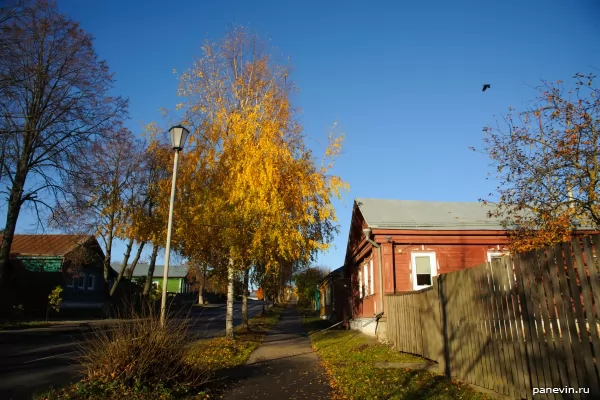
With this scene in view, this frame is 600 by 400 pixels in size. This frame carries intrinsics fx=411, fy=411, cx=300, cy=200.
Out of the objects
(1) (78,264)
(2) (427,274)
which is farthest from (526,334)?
(1) (78,264)

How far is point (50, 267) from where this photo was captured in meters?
32.6

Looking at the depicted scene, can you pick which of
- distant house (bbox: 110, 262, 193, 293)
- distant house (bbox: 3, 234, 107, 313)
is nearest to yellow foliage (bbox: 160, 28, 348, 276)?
distant house (bbox: 3, 234, 107, 313)

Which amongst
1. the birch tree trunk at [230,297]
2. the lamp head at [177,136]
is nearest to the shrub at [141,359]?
the lamp head at [177,136]

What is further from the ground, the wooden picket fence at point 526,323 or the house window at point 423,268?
the house window at point 423,268

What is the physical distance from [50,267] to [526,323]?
116ft

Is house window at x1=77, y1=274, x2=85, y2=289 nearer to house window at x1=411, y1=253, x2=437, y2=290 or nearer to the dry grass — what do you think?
house window at x1=411, y1=253, x2=437, y2=290

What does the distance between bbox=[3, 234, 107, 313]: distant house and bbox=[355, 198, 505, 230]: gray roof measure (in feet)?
79.7

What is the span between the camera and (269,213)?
13.8 m

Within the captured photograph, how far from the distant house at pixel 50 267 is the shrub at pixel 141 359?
26.8m

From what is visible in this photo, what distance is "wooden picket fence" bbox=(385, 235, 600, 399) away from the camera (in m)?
4.72

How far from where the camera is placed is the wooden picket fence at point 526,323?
4723mm

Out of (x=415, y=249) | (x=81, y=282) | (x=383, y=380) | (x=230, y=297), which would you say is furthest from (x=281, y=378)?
(x=81, y=282)

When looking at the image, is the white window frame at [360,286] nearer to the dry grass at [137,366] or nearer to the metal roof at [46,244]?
the dry grass at [137,366]

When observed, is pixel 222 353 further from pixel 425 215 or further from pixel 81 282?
pixel 81 282
